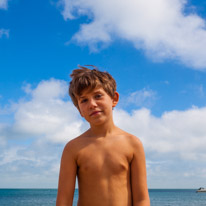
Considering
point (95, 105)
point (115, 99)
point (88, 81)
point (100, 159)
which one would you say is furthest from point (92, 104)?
point (100, 159)

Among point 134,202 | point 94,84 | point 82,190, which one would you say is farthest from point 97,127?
point 134,202

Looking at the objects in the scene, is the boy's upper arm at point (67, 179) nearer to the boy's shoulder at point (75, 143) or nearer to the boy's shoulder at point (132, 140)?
the boy's shoulder at point (75, 143)

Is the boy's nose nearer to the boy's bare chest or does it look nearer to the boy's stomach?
the boy's bare chest

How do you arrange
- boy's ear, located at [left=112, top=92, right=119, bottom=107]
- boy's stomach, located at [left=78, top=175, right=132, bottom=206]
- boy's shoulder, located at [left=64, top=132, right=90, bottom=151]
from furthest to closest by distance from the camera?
boy's ear, located at [left=112, top=92, right=119, bottom=107] < boy's shoulder, located at [left=64, top=132, right=90, bottom=151] < boy's stomach, located at [left=78, top=175, right=132, bottom=206]

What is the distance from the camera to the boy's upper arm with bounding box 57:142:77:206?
3090mm

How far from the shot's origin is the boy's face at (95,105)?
311cm

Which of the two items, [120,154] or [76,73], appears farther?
[76,73]

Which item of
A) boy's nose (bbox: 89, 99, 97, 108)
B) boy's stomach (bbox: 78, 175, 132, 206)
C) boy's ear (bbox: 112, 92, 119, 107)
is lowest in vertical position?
boy's stomach (bbox: 78, 175, 132, 206)

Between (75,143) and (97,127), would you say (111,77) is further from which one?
(75,143)

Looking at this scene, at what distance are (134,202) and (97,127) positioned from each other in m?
0.87

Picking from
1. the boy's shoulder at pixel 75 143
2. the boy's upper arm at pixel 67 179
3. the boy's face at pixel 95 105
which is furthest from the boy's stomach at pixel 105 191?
the boy's face at pixel 95 105

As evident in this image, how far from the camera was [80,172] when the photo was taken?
312 centimetres

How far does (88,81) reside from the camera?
3.16 m

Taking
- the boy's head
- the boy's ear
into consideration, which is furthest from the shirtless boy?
the boy's ear
